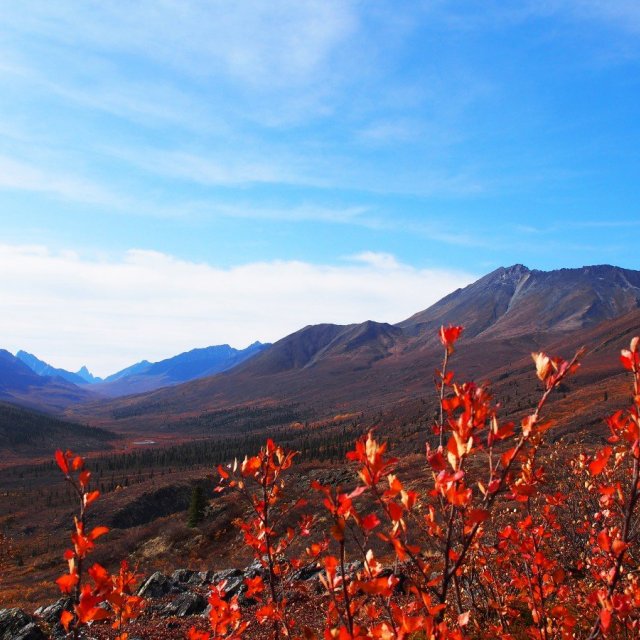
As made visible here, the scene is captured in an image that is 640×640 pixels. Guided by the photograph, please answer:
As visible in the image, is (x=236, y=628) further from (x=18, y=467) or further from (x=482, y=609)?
(x=18, y=467)

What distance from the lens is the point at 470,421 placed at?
2.12 meters

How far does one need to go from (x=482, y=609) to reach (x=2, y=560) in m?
38.9

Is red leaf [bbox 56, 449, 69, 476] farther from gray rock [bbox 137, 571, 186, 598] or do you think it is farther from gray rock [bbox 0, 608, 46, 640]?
gray rock [bbox 137, 571, 186, 598]

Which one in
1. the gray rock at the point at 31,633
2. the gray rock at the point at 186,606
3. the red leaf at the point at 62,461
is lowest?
the gray rock at the point at 186,606

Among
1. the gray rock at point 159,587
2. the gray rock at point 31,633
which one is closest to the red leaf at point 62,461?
the gray rock at point 31,633

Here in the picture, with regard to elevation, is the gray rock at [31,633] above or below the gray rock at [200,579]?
above

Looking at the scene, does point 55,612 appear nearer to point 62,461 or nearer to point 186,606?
point 186,606

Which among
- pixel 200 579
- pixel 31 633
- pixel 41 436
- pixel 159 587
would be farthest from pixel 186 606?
pixel 41 436

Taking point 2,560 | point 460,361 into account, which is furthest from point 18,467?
point 460,361

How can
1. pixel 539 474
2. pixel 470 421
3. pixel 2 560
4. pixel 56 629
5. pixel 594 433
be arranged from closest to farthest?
pixel 470 421
pixel 539 474
pixel 56 629
pixel 2 560
pixel 594 433

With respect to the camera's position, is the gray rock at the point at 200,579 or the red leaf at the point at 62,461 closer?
the red leaf at the point at 62,461

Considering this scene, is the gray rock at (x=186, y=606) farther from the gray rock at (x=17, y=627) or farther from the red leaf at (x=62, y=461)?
the red leaf at (x=62, y=461)

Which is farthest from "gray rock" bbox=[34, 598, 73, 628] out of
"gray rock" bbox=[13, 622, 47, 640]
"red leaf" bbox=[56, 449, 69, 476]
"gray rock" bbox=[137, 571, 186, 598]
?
"red leaf" bbox=[56, 449, 69, 476]

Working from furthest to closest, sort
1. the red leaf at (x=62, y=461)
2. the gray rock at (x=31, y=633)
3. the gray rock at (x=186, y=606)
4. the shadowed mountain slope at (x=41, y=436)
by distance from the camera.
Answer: the shadowed mountain slope at (x=41, y=436), the gray rock at (x=186, y=606), the gray rock at (x=31, y=633), the red leaf at (x=62, y=461)
